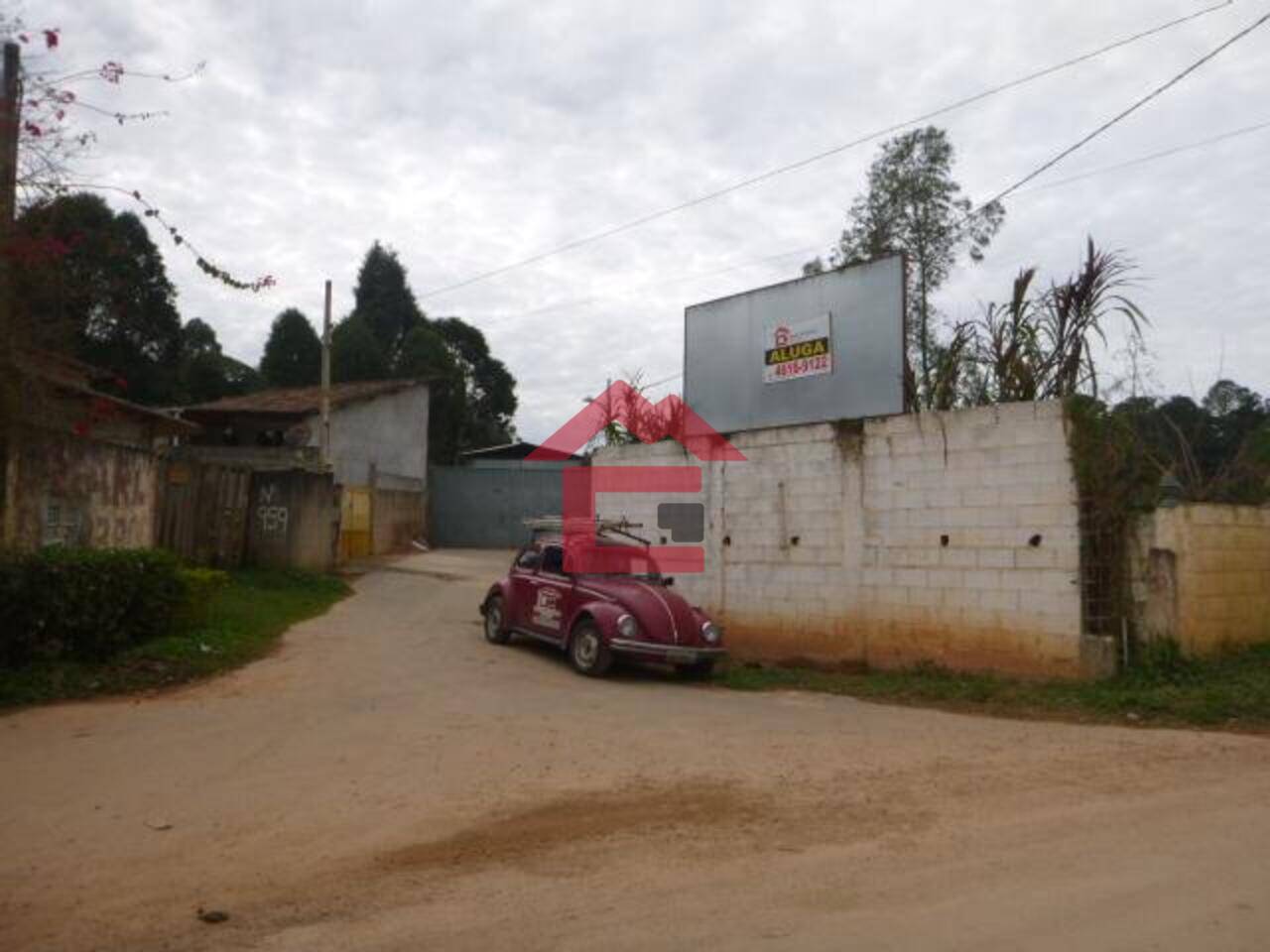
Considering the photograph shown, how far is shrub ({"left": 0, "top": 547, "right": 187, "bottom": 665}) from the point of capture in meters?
9.74

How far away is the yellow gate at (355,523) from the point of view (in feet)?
79.6

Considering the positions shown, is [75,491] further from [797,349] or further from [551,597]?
[797,349]

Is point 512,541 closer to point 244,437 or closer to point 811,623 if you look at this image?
point 244,437

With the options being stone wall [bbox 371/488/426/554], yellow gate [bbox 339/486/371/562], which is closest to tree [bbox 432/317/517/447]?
stone wall [bbox 371/488/426/554]

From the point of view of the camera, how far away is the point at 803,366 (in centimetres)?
1350

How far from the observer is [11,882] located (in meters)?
4.74

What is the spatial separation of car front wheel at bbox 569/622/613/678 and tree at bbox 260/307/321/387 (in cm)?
3429

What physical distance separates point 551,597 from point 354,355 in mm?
34408

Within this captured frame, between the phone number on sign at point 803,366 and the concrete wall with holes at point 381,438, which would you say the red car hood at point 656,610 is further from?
the concrete wall with holes at point 381,438

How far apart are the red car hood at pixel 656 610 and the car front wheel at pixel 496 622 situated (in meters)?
1.78

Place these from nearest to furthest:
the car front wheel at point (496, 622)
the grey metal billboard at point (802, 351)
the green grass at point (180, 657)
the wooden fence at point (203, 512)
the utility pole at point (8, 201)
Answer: the utility pole at point (8, 201), the green grass at point (180, 657), the grey metal billboard at point (802, 351), the car front wheel at point (496, 622), the wooden fence at point (203, 512)

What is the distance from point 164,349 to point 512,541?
44.8 feet

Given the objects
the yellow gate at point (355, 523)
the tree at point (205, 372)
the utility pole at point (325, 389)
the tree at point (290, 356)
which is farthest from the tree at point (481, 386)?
the utility pole at point (325, 389)

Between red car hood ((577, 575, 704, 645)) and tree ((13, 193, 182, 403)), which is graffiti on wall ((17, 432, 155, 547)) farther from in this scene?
red car hood ((577, 575, 704, 645))
